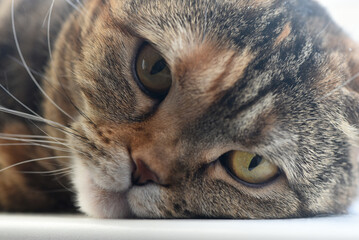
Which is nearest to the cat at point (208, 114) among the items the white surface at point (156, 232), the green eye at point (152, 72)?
the green eye at point (152, 72)

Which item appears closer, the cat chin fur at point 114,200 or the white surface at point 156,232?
the white surface at point 156,232

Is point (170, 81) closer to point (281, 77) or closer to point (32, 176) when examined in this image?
point (281, 77)

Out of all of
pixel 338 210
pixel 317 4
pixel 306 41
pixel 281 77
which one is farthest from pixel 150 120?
pixel 317 4

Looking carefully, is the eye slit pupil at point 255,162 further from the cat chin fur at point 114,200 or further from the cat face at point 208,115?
A: the cat chin fur at point 114,200

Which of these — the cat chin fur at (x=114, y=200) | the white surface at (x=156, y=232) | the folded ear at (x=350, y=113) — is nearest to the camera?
the white surface at (x=156, y=232)

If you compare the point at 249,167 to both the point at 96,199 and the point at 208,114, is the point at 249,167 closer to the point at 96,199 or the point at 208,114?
the point at 208,114

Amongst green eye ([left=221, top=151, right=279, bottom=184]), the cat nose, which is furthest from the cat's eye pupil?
the cat nose

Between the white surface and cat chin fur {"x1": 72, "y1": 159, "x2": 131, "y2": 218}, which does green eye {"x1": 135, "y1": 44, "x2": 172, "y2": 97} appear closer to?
cat chin fur {"x1": 72, "y1": 159, "x2": 131, "y2": 218}

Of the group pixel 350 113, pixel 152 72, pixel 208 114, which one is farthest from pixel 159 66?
pixel 350 113
